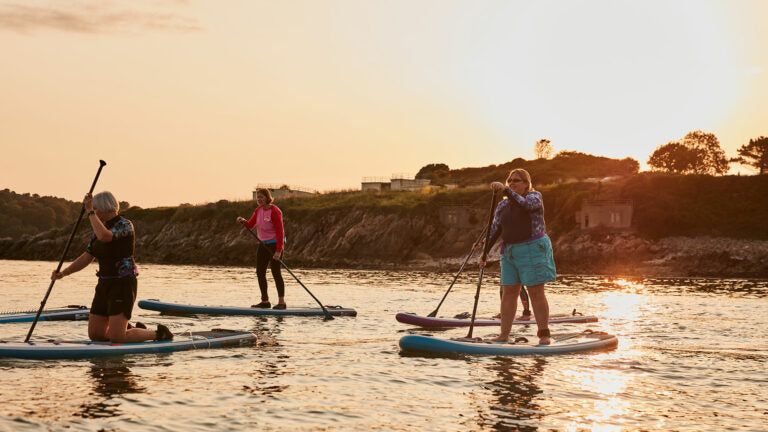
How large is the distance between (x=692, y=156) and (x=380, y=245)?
197 ft

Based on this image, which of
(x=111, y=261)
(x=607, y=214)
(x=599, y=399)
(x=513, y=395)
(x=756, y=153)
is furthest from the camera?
(x=756, y=153)

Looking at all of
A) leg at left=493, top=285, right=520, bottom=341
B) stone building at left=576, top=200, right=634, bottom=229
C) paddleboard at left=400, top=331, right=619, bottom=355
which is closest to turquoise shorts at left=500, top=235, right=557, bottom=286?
leg at left=493, top=285, right=520, bottom=341


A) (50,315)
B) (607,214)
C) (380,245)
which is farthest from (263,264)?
(380,245)

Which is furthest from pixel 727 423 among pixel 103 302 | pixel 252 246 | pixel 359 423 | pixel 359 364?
pixel 252 246

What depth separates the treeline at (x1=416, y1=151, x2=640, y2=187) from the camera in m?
139

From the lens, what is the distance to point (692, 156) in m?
106

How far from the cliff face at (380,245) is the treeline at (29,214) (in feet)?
183

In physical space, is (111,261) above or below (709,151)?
below

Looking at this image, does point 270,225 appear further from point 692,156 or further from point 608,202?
point 692,156

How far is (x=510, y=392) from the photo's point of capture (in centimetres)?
789

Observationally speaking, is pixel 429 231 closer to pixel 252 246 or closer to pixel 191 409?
pixel 252 246

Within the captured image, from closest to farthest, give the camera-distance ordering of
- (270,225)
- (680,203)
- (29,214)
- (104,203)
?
(104,203), (270,225), (680,203), (29,214)

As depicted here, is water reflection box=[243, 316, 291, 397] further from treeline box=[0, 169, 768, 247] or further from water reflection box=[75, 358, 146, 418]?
treeline box=[0, 169, 768, 247]

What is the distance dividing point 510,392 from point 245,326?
272 inches
